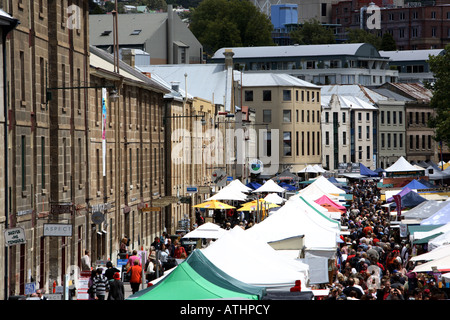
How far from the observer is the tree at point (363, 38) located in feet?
636

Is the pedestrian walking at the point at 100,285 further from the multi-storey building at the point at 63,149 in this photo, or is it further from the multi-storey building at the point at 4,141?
the multi-storey building at the point at 4,141

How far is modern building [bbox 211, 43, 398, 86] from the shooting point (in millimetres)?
140875

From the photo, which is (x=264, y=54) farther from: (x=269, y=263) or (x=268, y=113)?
(x=269, y=263)

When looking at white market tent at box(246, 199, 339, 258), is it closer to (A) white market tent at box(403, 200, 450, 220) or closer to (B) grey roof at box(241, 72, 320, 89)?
(A) white market tent at box(403, 200, 450, 220)

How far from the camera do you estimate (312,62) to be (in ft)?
467

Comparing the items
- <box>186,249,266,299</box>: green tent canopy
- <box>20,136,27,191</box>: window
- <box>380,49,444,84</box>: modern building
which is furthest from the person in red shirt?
<box>380,49,444,84</box>: modern building

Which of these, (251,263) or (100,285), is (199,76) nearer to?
(100,285)

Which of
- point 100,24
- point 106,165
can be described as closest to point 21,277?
point 106,165

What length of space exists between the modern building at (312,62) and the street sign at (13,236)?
392 ft

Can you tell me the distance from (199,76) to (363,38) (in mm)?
110545

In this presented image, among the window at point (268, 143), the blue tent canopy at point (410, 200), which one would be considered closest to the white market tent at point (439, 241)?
the blue tent canopy at point (410, 200)

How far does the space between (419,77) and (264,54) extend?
105ft

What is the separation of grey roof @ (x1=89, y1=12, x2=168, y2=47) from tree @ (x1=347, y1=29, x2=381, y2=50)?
98053mm

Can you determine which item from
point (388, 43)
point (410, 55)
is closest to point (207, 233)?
point (410, 55)
